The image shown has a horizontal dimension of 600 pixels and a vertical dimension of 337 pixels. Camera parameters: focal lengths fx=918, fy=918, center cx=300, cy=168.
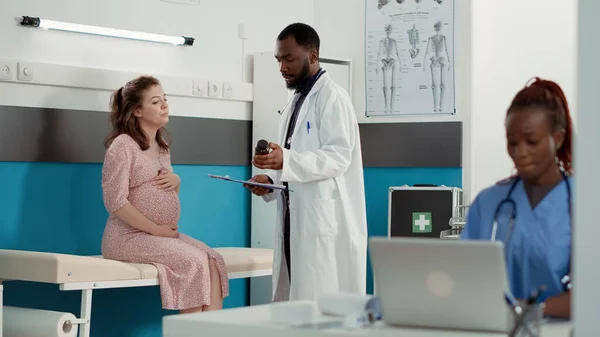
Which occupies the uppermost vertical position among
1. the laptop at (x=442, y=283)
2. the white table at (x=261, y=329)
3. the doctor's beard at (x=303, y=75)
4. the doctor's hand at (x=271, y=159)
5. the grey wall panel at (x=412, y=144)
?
the doctor's beard at (x=303, y=75)

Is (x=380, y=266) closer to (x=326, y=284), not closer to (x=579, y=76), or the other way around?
(x=579, y=76)

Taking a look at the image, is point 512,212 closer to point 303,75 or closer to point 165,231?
point 303,75

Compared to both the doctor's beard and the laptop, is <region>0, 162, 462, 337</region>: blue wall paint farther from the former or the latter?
the laptop

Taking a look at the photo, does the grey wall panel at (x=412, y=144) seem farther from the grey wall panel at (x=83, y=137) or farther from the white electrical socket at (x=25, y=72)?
the white electrical socket at (x=25, y=72)

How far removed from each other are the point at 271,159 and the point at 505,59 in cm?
190

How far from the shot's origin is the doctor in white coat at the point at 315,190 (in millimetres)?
3680

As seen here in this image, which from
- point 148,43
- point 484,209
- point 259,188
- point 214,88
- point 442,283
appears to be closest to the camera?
point 442,283

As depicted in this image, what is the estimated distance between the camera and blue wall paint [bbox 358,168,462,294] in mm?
5133

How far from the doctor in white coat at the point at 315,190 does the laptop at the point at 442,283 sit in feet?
6.02

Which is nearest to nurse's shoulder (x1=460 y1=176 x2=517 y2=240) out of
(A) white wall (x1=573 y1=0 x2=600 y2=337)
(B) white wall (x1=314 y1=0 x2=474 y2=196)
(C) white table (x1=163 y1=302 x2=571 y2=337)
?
(C) white table (x1=163 y1=302 x2=571 y2=337)

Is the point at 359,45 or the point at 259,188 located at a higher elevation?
the point at 359,45

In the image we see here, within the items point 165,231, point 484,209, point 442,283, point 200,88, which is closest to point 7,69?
point 165,231

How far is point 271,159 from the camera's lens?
3.51 meters

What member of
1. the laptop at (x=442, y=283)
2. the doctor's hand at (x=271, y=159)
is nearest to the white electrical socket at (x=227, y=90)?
the doctor's hand at (x=271, y=159)
